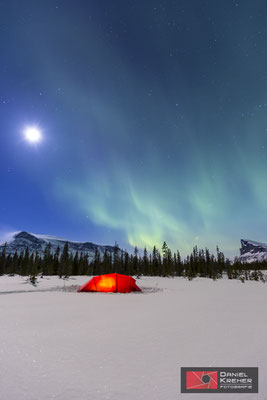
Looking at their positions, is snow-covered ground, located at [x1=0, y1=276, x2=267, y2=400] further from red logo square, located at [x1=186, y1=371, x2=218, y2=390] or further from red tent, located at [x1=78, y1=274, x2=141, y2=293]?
red tent, located at [x1=78, y1=274, x2=141, y2=293]

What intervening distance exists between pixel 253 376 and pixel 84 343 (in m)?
2.44

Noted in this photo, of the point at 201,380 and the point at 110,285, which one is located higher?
the point at 201,380

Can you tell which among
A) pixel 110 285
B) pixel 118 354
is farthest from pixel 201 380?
pixel 110 285

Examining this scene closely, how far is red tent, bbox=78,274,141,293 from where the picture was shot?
11.8 m

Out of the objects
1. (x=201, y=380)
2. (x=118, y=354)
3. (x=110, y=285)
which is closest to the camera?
(x=201, y=380)

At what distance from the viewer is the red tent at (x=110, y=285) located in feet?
→ 38.8

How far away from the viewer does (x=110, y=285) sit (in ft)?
39.2

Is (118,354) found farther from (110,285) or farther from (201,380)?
(110,285)

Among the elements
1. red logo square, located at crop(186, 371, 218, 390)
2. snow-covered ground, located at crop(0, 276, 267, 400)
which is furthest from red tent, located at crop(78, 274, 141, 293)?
red logo square, located at crop(186, 371, 218, 390)

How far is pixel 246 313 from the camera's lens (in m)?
5.57

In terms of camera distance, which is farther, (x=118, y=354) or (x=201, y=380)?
(x=118, y=354)

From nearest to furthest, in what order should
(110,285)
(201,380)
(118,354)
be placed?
(201,380) < (118,354) < (110,285)

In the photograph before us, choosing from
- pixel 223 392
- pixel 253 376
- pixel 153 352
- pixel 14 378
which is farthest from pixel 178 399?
pixel 14 378

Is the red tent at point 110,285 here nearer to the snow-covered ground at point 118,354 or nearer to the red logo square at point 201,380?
the snow-covered ground at point 118,354
